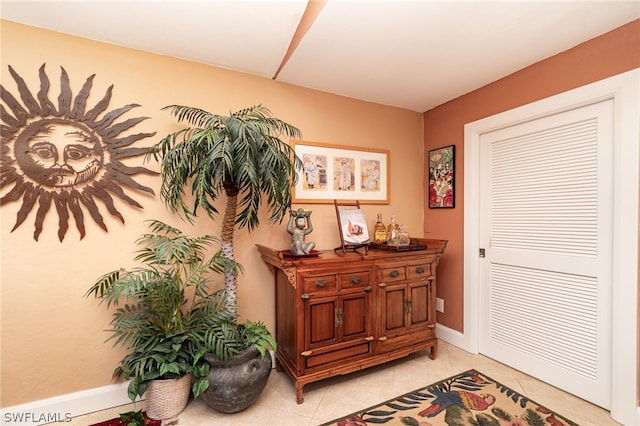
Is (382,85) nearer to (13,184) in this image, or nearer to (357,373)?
(357,373)

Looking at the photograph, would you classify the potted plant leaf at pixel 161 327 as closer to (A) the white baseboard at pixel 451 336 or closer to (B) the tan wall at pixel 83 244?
(B) the tan wall at pixel 83 244

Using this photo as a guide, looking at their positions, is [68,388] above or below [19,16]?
below

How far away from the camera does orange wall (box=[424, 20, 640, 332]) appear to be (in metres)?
1.74

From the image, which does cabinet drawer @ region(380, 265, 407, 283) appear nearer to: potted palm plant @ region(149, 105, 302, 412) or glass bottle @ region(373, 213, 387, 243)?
glass bottle @ region(373, 213, 387, 243)

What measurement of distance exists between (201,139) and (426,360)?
2568mm

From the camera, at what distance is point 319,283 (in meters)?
1.96

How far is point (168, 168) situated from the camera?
5.64 ft

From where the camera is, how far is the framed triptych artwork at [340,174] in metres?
2.51

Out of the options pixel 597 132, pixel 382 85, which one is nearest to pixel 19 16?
pixel 382 85

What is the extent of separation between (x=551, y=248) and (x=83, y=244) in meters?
3.38

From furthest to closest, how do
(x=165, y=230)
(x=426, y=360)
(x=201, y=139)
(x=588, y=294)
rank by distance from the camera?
(x=426, y=360) → (x=165, y=230) → (x=588, y=294) → (x=201, y=139)

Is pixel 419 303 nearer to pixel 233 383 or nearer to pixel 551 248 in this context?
pixel 551 248

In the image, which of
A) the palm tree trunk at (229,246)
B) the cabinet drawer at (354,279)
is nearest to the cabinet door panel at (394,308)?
the cabinet drawer at (354,279)

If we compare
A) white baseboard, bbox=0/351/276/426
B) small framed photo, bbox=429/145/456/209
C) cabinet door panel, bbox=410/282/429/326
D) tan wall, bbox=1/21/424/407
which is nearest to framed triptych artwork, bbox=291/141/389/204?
tan wall, bbox=1/21/424/407
